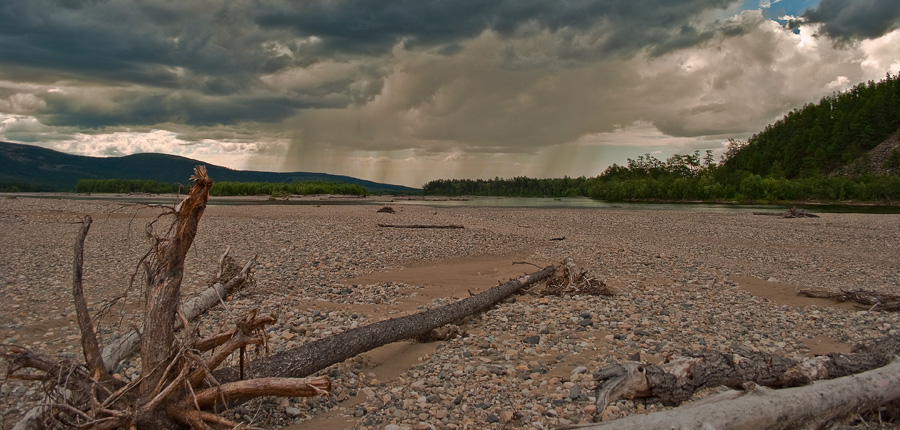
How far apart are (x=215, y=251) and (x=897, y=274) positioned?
2554cm

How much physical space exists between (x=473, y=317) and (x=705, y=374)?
5.37 m

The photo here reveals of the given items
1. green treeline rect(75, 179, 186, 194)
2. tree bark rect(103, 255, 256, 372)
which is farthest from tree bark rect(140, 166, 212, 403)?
green treeline rect(75, 179, 186, 194)

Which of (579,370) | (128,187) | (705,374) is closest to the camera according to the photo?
(705,374)

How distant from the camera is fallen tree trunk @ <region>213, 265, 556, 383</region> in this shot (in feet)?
18.5

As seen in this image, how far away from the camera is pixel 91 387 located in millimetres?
4602

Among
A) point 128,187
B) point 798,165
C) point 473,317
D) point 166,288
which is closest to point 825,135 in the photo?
point 798,165

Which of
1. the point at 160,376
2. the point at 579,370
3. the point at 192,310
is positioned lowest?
the point at 579,370

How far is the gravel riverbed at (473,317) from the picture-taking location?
6.05 m

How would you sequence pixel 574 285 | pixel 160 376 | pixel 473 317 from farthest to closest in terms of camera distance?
pixel 574 285 → pixel 473 317 → pixel 160 376

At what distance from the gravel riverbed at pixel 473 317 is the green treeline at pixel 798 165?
10100cm

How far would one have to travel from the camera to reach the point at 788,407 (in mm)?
5070

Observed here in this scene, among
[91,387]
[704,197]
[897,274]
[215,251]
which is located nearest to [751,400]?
[91,387]

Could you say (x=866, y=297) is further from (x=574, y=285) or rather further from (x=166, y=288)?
(x=166, y=288)

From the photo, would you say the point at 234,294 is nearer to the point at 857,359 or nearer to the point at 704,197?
the point at 857,359
